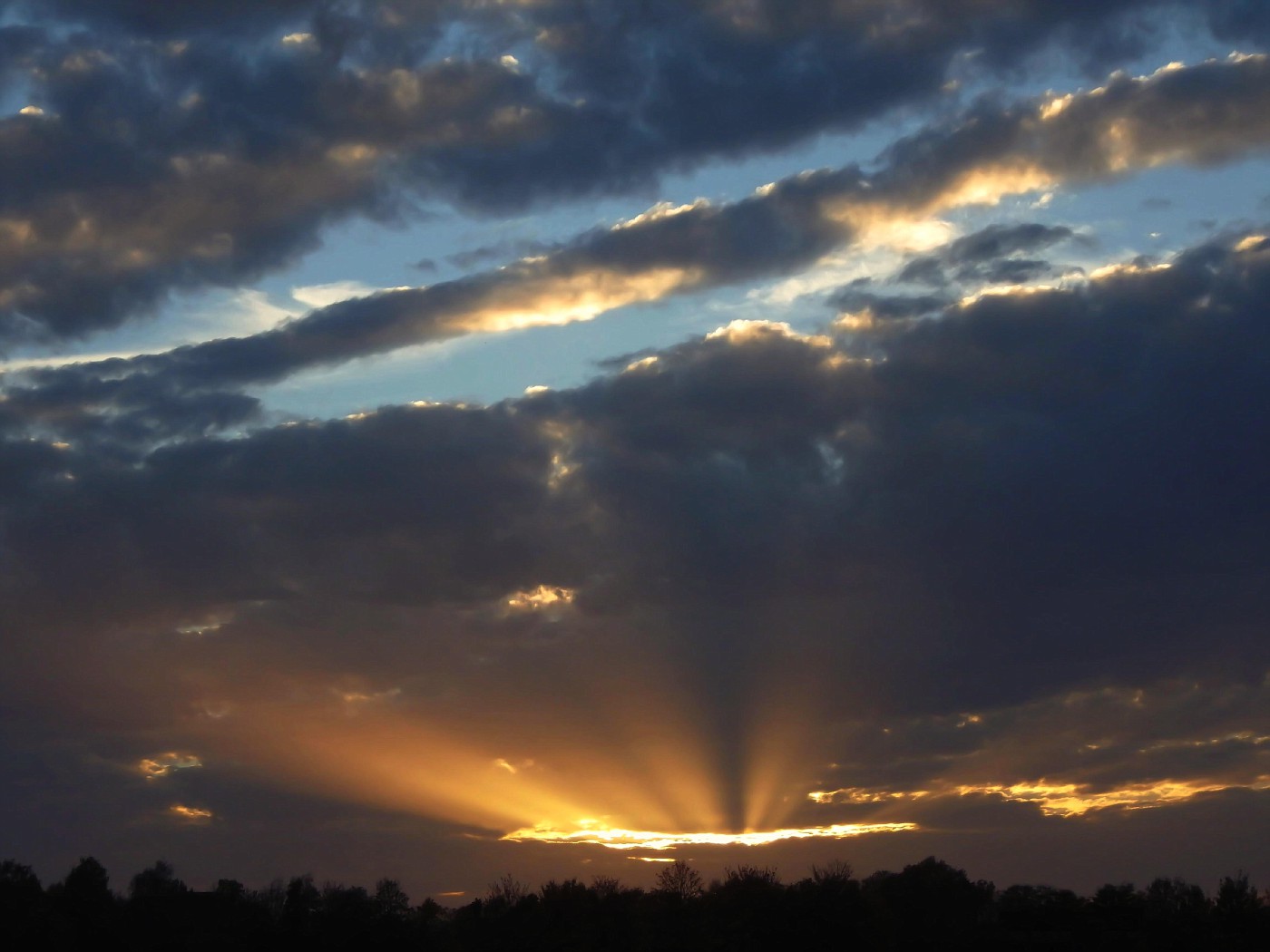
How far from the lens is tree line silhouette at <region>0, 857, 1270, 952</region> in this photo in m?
125

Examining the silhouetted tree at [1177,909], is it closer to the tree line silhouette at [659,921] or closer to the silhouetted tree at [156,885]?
the tree line silhouette at [659,921]

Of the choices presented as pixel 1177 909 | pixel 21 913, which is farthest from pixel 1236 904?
pixel 21 913

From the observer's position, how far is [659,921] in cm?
13225

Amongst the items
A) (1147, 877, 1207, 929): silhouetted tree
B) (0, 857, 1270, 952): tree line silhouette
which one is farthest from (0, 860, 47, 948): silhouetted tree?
(1147, 877, 1207, 929): silhouetted tree

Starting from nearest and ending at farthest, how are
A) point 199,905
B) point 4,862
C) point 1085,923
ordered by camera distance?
point 1085,923, point 199,905, point 4,862

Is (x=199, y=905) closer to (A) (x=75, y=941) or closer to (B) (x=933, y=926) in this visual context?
(A) (x=75, y=941)

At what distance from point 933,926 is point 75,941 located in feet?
273

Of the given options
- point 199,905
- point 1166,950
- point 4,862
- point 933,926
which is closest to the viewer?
point 1166,950

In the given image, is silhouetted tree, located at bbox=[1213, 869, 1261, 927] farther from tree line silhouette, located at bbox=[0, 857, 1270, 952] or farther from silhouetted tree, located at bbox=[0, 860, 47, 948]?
silhouetted tree, located at bbox=[0, 860, 47, 948]

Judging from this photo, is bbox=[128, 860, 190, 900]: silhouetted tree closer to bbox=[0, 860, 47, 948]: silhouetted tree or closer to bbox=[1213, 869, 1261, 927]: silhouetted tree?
bbox=[0, 860, 47, 948]: silhouetted tree

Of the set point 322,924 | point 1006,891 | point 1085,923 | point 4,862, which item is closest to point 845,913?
point 1085,923

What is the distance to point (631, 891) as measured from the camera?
14238 centimetres

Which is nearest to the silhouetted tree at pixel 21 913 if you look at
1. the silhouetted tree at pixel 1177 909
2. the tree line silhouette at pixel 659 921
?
the tree line silhouette at pixel 659 921

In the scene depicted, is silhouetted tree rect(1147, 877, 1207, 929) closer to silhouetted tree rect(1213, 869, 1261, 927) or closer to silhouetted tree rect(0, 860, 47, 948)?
silhouetted tree rect(1213, 869, 1261, 927)
